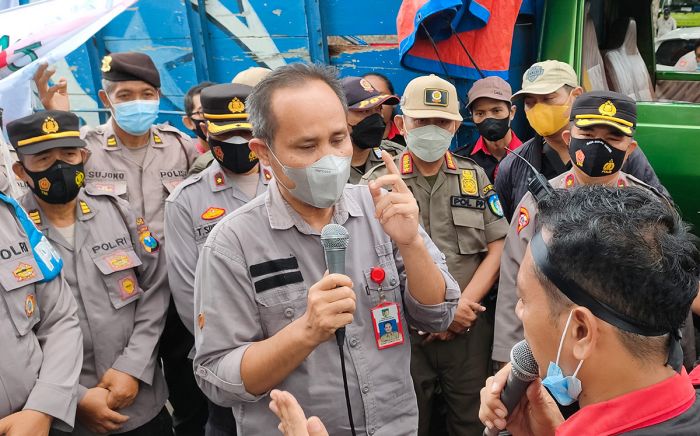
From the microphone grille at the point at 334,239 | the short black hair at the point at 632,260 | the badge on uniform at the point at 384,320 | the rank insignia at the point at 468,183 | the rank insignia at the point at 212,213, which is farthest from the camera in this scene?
the rank insignia at the point at 468,183

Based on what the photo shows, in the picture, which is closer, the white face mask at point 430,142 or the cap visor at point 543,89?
the white face mask at point 430,142

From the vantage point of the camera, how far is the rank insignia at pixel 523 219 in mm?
2516

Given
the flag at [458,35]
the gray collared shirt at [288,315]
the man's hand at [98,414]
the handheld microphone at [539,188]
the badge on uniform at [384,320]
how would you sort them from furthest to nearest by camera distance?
1. the flag at [458,35]
2. the man's hand at [98,414]
3. the badge on uniform at [384,320]
4. the gray collared shirt at [288,315]
5. the handheld microphone at [539,188]

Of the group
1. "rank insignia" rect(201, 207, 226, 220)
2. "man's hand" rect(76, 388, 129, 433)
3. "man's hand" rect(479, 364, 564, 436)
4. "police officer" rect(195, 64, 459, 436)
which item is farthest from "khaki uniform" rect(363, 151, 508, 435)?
"man's hand" rect(76, 388, 129, 433)

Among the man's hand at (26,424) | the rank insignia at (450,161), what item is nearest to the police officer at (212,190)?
the man's hand at (26,424)

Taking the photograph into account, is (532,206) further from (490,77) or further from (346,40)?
(346,40)

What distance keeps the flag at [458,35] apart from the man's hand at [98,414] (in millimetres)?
2879

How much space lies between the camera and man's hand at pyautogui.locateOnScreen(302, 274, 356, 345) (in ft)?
4.52

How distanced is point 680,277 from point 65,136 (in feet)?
8.22

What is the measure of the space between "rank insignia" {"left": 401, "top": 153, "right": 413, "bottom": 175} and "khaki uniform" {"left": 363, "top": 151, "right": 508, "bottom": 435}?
74 millimetres

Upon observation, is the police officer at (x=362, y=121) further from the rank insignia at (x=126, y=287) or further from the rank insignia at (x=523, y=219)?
the rank insignia at (x=126, y=287)

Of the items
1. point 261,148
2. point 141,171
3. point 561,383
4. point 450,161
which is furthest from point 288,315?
point 141,171

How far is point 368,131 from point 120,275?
1.69m

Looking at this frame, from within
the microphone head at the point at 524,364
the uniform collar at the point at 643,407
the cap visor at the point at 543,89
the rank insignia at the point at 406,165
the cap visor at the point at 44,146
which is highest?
the cap visor at the point at 44,146
